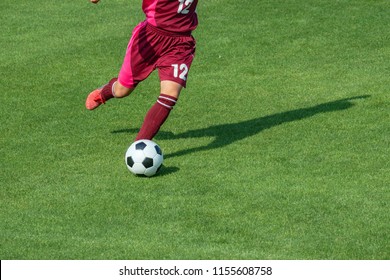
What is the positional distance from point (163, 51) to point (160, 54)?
0.18 ft

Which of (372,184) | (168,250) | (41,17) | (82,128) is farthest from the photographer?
(41,17)

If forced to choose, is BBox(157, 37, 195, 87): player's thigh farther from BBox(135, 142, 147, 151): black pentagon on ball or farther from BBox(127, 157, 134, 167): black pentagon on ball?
BBox(127, 157, 134, 167): black pentagon on ball

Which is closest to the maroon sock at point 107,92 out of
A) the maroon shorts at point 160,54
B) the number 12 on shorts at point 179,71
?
the maroon shorts at point 160,54

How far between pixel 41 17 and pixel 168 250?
10781mm

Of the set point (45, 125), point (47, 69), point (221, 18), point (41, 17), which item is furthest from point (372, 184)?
point (41, 17)

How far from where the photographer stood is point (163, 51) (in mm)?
11617

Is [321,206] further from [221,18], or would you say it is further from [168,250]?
[221,18]

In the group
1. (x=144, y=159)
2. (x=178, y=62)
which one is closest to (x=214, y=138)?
(x=178, y=62)

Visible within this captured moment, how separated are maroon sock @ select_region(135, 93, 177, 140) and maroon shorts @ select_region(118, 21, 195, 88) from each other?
0.26 meters

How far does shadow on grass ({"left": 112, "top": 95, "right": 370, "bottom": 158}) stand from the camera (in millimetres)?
11824

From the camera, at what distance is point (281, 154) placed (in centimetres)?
1119

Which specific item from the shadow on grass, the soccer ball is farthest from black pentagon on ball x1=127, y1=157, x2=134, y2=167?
the shadow on grass

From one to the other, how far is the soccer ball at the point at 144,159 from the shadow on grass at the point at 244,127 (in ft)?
2.36

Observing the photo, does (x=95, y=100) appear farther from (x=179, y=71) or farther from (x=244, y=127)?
(x=244, y=127)
